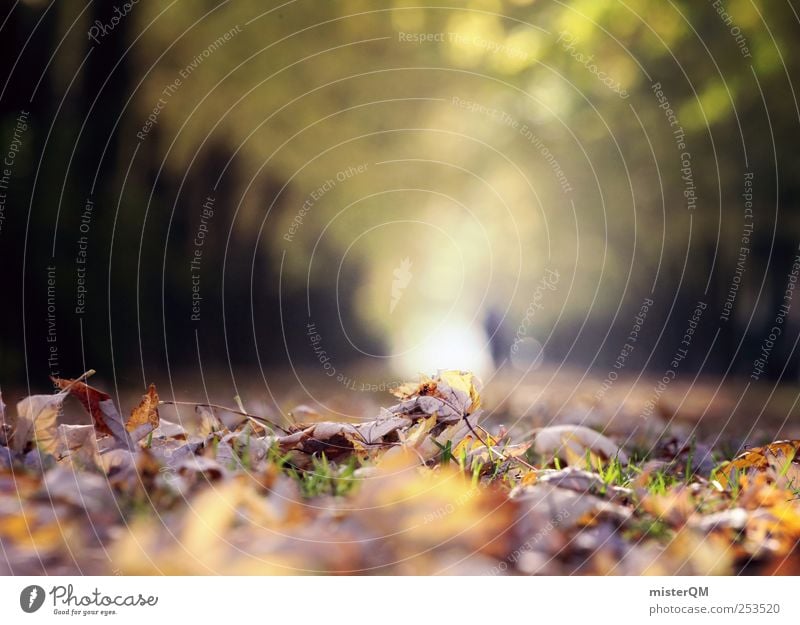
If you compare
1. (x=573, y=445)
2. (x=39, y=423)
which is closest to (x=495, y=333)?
(x=573, y=445)

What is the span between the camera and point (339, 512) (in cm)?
132

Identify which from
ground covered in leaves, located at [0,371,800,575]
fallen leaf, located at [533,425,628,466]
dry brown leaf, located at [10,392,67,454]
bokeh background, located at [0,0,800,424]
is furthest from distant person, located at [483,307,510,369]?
dry brown leaf, located at [10,392,67,454]

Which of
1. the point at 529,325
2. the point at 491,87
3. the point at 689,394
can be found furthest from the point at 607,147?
the point at 689,394

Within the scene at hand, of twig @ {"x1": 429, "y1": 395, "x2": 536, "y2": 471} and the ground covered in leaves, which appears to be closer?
the ground covered in leaves

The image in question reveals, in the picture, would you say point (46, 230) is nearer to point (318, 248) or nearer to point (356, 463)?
point (318, 248)

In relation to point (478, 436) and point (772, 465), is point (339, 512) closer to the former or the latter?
point (478, 436)

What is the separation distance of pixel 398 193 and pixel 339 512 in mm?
2078

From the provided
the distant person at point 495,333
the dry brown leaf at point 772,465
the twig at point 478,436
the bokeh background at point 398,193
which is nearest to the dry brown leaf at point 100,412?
the twig at point 478,436

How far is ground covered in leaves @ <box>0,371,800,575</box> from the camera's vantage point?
1279mm

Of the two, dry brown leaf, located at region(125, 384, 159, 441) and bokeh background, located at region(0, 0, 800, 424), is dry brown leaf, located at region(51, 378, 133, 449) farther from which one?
bokeh background, located at region(0, 0, 800, 424)

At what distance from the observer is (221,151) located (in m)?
3.00

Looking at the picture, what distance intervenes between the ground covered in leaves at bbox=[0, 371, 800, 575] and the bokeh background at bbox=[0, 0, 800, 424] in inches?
40.3

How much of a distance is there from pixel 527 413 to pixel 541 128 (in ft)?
3.81

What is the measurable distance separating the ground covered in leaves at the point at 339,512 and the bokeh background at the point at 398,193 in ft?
3.36
